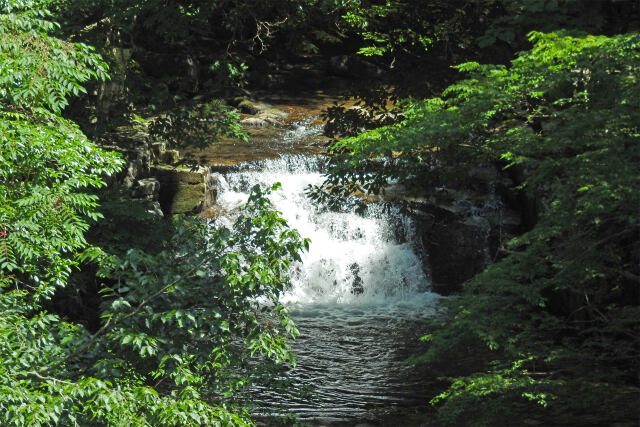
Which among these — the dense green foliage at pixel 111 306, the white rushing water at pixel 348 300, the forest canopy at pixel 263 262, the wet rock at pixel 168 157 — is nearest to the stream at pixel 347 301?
the white rushing water at pixel 348 300

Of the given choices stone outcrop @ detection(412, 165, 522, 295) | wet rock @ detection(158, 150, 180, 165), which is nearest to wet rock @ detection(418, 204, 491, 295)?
stone outcrop @ detection(412, 165, 522, 295)

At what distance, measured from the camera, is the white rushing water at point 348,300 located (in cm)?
888

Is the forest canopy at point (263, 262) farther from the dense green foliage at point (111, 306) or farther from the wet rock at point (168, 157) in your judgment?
the wet rock at point (168, 157)

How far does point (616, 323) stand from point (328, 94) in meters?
19.6

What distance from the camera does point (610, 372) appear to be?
5859 mm

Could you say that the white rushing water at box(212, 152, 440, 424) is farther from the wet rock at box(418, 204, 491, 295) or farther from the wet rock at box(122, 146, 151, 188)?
the wet rock at box(122, 146, 151, 188)

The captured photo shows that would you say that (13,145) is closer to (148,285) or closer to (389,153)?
(148,285)

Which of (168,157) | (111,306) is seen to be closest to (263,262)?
(111,306)

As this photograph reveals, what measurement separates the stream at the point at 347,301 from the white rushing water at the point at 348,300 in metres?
0.02

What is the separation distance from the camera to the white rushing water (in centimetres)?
888

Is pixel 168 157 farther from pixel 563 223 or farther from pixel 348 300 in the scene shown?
pixel 563 223

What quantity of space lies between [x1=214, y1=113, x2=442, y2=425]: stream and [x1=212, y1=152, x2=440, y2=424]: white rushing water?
18mm

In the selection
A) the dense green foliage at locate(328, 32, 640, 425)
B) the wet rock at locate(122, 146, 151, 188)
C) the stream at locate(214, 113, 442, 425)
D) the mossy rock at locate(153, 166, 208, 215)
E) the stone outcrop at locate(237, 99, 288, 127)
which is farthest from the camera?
the stone outcrop at locate(237, 99, 288, 127)

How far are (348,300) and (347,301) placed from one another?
0.05 m
